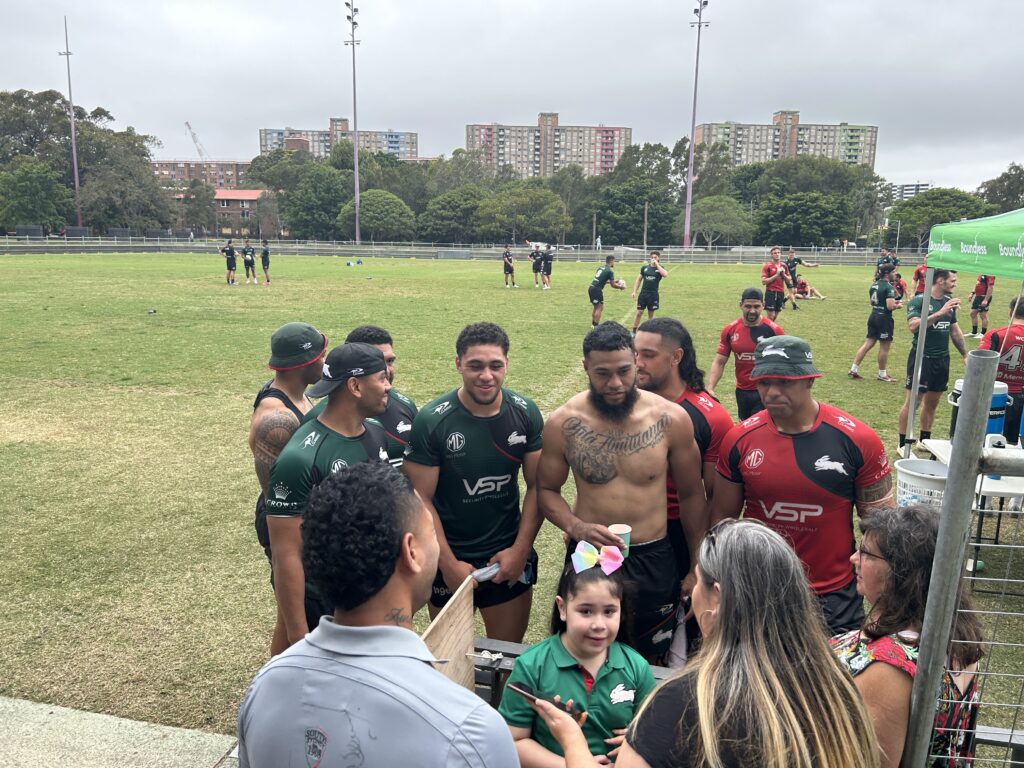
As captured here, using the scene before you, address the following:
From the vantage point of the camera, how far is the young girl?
2.70m

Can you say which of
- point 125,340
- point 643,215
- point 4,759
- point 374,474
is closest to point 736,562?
point 374,474

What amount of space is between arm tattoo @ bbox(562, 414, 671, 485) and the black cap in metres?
1.12

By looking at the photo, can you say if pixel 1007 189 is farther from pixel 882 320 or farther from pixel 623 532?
pixel 623 532

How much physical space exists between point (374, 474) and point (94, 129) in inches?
3911

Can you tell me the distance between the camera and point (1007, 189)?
86312 millimetres

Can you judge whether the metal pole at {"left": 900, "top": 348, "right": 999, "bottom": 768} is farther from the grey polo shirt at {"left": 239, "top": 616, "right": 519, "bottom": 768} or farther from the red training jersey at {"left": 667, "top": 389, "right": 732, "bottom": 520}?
the red training jersey at {"left": 667, "top": 389, "right": 732, "bottom": 520}

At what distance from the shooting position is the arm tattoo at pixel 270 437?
4055mm

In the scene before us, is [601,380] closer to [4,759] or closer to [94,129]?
[4,759]

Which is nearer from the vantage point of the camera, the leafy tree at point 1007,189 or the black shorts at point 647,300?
the black shorts at point 647,300

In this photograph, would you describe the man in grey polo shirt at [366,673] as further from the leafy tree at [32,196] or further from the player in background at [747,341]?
Result: the leafy tree at [32,196]

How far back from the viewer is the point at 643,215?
82750mm

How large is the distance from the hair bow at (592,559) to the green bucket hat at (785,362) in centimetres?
125

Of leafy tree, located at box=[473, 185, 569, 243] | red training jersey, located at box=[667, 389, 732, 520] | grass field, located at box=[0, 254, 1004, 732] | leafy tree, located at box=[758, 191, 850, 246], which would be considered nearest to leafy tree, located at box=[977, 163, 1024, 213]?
leafy tree, located at box=[758, 191, 850, 246]

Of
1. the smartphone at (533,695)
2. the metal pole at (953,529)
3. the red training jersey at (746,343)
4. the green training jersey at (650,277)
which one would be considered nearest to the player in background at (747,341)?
the red training jersey at (746,343)
